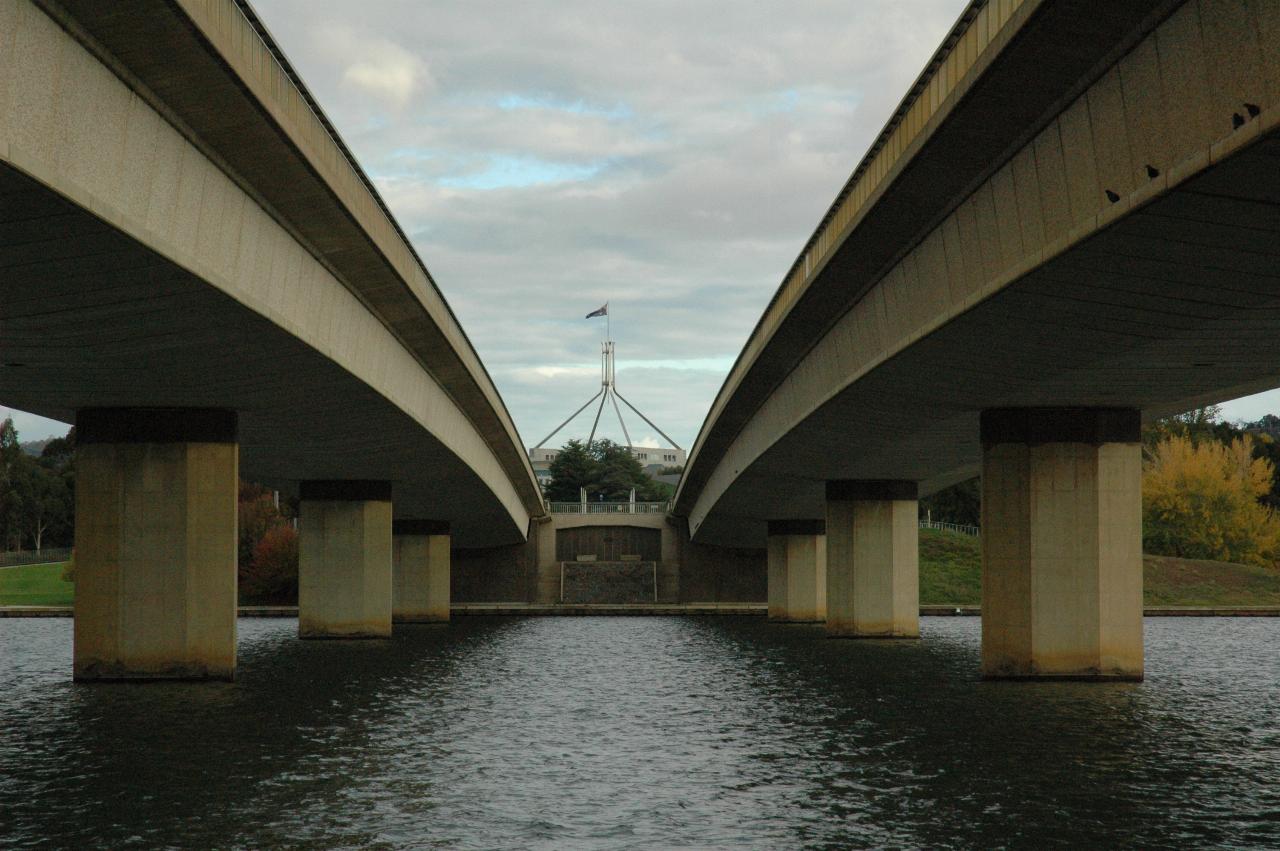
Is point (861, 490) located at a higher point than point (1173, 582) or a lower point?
higher

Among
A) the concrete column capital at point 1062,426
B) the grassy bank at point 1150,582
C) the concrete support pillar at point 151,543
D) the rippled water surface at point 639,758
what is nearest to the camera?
the rippled water surface at point 639,758

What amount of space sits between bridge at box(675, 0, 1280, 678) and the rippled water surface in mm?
4720

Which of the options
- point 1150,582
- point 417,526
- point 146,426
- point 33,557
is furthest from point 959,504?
point 146,426

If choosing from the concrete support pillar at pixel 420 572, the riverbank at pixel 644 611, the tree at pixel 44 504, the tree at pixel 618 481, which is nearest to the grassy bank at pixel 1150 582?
the riverbank at pixel 644 611

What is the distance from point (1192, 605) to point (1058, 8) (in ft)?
286

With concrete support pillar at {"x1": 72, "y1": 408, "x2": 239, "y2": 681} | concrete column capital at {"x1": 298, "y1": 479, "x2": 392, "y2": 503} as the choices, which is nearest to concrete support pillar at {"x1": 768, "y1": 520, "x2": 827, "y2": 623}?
concrete column capital at {"x1": 298, "y1": 479, "x2": 392, "y2": 503}

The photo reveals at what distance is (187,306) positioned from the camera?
885 inches

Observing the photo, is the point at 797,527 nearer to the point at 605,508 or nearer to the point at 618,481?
the point at 605,508

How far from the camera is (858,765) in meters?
24.0

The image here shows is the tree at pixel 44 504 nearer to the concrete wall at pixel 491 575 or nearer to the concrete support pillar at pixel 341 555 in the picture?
the concrete wall at pixel 491 575

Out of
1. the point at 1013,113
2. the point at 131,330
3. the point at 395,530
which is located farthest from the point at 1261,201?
the point at 395,530

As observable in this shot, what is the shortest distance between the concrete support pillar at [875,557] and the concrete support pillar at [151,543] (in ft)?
102

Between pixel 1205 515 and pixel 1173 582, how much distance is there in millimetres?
18107

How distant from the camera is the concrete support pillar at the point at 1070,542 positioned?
3684cm
